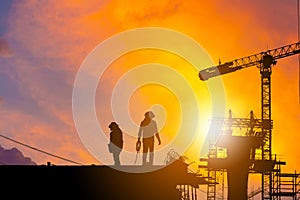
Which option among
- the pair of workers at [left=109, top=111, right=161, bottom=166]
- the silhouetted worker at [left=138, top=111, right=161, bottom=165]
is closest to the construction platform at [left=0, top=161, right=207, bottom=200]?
the pair of workers at [left=109, top=111, right=161, bottom=166]

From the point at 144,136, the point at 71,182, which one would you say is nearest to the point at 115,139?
the point at 144,136

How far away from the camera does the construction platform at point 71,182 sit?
66.7ft

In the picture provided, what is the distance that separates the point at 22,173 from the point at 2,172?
0.61 metres

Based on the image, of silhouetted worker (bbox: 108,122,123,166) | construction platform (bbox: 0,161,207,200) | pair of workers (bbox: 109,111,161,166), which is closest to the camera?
construction platform (bbox: 0,161,207,200)

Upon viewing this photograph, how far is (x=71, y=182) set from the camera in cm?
2041

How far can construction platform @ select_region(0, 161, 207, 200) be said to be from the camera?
66.7ft

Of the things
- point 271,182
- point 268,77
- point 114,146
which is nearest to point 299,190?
point 271,182

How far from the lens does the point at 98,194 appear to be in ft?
67.7

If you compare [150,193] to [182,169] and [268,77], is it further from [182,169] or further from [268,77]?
[268,77]

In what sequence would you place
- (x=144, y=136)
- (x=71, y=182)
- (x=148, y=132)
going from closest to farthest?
(x=71, y=182) → (x=148, y=132) → (x=144, y=136)

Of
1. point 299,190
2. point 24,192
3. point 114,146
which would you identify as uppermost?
point 299,190

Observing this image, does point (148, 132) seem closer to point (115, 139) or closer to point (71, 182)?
point (115, 139)

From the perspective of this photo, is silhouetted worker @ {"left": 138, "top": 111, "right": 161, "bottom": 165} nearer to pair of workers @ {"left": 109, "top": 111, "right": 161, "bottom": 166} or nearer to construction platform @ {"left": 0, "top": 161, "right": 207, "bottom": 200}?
pair of workers @ {"left": 109, "top": 111, "right": 161, "bottom": 166}

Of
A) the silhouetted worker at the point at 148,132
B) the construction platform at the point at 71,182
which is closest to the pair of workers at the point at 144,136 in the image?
the silhouetted worker at the point at 148,132
